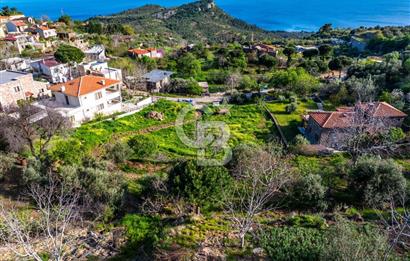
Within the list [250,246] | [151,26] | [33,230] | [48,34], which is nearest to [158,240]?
[250,246]

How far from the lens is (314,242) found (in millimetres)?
15906

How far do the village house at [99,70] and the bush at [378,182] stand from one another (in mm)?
42198

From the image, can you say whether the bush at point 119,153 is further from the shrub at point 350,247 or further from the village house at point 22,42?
the village house at point 22,42

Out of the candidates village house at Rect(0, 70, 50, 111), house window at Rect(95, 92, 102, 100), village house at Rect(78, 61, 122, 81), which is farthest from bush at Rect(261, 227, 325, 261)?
village house at Rect(78, 61, 122, 81)

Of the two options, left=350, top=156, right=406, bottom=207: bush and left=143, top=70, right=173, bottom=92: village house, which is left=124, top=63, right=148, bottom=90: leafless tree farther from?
left=350, top=156, right=406, bottom=207: bush

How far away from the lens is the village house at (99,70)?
50.2 meters

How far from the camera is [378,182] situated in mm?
19203

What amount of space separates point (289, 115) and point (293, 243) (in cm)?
2611

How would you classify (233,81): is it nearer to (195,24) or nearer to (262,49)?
(262,49)

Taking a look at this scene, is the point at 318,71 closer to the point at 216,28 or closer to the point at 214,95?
the point at 214,95

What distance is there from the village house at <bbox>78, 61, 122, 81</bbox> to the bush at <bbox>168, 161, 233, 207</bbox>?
3657 centimetres

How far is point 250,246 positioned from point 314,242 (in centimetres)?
348

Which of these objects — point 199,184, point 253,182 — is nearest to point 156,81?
point 199,184
